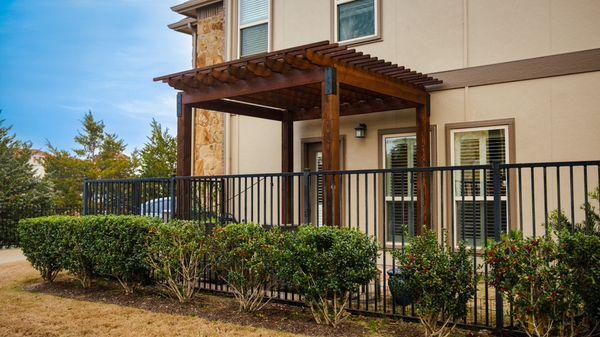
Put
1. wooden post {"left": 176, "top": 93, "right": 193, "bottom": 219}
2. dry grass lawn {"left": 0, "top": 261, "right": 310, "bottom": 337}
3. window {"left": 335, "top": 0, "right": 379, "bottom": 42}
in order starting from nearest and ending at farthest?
dry grass lawn {"left": 0, "top": 261, "right": 310, "bottom": 337}, wooden post {"left": 176, "top": 93, "right": 193, "bottom": 219}, window {"left": 335, "top": 0, "right": 379, "bottom": 42}

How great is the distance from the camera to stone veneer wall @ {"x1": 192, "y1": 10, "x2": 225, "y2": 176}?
37.5 ft

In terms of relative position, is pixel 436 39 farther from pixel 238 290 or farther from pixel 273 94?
pixel 238 290

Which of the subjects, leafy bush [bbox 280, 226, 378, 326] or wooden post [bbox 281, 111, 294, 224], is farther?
wooden post [bbox 281, 111, 294, 224]

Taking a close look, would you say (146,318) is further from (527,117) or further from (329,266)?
(527,117)

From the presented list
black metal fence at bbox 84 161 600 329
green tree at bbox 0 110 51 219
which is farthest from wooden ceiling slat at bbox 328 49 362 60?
green tree at bbox 0 110 51 219

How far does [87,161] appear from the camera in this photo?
101 ft

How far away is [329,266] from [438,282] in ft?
3.66

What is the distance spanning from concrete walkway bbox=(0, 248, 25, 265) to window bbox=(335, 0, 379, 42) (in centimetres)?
860

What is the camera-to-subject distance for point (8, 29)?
26.6 meters

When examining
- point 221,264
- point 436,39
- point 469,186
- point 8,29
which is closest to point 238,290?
point 221,264

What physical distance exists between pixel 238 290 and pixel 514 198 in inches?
174

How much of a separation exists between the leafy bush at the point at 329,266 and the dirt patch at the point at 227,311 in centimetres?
23

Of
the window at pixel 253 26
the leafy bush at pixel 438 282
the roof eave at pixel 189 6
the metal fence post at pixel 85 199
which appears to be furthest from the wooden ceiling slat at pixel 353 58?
the roof eave at pixel 189 6

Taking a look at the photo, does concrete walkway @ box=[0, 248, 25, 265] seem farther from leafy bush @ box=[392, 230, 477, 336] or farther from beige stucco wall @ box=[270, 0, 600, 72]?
leafy bush @ box=[392, 230, 477, 336]
